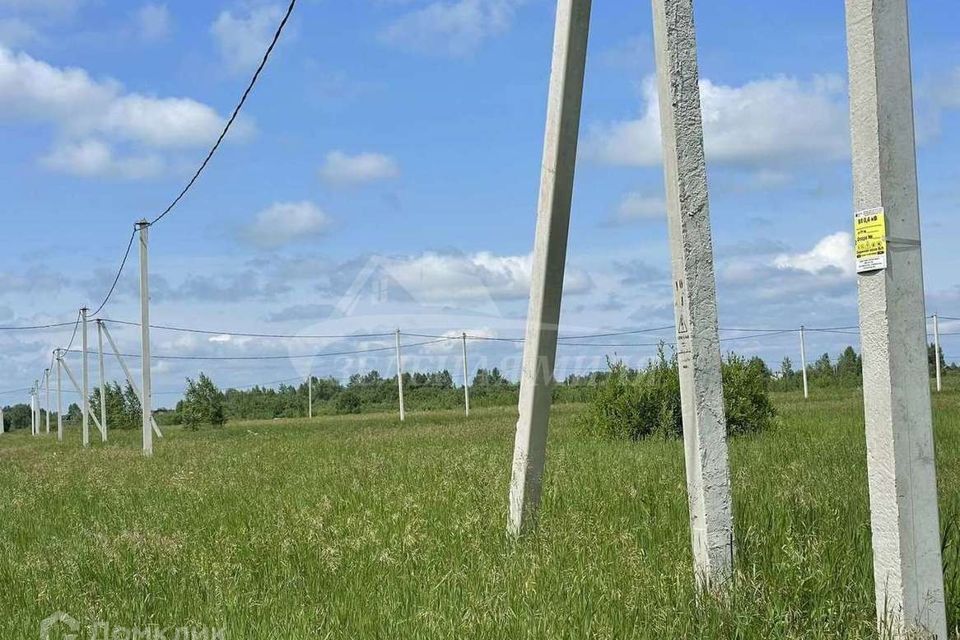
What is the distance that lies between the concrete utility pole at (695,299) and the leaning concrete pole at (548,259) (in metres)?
1.27

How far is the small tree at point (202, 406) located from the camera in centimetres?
4184

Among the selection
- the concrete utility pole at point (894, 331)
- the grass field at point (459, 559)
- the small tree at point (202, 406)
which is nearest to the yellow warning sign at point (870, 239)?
the concrete utility pole at point (894, 331)

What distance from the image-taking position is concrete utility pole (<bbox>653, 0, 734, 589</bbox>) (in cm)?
416

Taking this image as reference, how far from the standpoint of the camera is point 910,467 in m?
3.62

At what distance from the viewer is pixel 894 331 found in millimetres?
3592

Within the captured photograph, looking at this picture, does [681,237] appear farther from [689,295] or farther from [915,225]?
[915,225]

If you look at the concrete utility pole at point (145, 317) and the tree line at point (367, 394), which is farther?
the tree line at point (367, 394)

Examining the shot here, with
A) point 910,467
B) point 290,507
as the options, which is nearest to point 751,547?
point 910,467

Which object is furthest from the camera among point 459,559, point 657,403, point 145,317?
point 145,317

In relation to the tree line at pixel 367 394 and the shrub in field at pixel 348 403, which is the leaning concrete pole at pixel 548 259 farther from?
the shrub in field at pixel 348 403

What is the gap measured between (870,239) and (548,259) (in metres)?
2.23

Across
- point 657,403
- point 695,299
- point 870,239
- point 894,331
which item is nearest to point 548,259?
point 695,299

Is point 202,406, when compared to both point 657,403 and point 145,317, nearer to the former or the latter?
point 145,317

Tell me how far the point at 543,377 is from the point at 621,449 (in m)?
6.22
